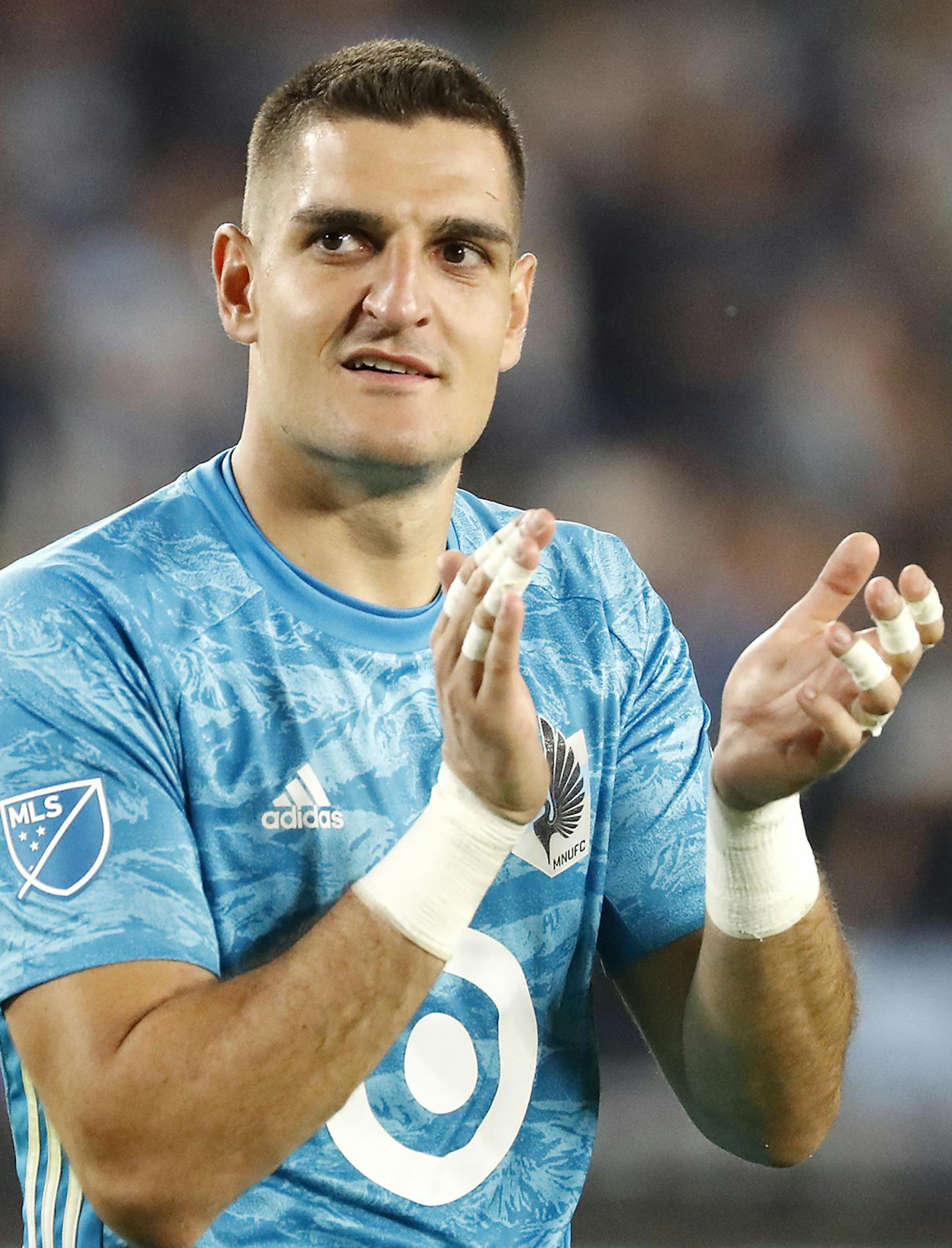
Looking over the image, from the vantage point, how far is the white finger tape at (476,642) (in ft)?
4.18

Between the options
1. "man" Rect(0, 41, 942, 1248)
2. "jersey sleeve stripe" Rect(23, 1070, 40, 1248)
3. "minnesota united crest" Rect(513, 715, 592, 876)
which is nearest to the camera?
"man" Rect(0, 41, 942, 1248)

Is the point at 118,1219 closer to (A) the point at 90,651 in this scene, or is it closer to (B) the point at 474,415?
(A) the point at 90,651

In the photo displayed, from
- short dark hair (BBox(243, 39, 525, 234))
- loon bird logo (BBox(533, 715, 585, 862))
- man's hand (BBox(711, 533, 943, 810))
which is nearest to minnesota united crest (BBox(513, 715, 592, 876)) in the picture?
loon bird logo (BBox(533, 715, 585, 862))

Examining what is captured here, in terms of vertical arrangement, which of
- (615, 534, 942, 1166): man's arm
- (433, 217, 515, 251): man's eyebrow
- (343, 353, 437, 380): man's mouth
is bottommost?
(615, 534, 942, 1166): man's arm

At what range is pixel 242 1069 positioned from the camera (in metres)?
→ 1.34

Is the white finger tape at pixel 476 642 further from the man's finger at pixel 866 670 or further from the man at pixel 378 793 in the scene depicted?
the man's finger at pixel 866 670

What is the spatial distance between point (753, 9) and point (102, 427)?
179cm

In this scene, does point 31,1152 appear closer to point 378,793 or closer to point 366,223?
point 378,793

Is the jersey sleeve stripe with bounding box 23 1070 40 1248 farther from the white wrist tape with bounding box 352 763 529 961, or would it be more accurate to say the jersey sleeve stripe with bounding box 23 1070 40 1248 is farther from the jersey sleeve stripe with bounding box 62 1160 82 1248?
the white wrist tape with bounding box 352 763 529 961

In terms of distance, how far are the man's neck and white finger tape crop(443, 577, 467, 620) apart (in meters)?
0.43

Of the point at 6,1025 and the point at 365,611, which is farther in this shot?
the point at 365,611

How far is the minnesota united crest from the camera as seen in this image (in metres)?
1.78

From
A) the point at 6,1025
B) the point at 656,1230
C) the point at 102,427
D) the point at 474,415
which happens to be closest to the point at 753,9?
the point at 102,427

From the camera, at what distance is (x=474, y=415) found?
1722 mm
